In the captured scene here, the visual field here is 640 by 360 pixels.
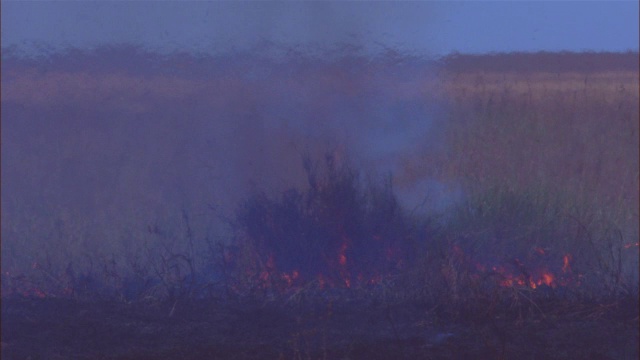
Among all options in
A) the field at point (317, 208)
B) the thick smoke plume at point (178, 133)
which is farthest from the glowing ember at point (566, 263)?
the thick smoke plume at point (178, 133)

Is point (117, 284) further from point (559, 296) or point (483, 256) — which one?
point (559, 296)

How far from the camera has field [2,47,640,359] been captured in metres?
4.76

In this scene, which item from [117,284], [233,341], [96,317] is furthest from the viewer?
[117,284]

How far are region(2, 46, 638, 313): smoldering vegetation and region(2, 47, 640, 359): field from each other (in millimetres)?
17

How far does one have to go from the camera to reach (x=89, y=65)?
6.71 metres

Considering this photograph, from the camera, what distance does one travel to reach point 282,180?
21.5ft

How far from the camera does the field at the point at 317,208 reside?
476 cm

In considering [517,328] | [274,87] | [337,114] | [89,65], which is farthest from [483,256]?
[89,65]

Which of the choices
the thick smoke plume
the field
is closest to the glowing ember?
the field

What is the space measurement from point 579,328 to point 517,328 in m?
0.36

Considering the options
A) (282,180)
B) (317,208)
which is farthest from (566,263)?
(282,180)

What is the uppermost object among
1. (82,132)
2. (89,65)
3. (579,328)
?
(89,65)

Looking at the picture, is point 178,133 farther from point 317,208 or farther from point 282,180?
point 317,208

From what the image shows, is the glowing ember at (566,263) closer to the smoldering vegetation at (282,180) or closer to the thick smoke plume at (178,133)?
the smoldering vegetation at (282,180)
